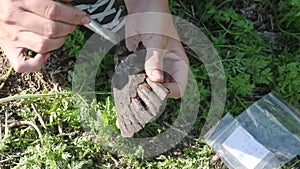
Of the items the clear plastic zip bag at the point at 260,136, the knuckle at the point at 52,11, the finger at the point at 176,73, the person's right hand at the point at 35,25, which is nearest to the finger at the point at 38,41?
the person's right hand at the point at 35,25

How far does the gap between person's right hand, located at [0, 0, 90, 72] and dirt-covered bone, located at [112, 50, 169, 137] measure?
284 millimetres

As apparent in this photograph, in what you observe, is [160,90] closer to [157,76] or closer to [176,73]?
[157,76]

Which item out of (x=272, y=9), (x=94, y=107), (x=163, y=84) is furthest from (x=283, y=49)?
(x=94, y=107)

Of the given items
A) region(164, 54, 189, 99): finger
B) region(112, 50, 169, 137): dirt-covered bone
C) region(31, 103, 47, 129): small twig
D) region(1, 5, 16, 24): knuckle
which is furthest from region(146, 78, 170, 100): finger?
region(31, 103, 47, 129): small twig

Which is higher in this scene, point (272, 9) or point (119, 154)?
point (272, 9)

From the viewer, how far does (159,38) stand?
6.25ft

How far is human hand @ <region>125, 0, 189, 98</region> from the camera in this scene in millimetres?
1901

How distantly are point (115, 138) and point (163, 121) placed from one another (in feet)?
0.73

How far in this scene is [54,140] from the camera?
223cm

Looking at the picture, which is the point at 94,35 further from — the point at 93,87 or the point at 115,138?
the point at 115,138

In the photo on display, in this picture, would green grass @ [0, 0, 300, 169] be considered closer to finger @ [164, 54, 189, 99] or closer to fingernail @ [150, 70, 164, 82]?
finger @ [164, 54, 189, 99]

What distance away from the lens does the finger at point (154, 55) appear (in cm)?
183

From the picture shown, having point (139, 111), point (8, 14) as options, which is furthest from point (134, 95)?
point (8, 14)

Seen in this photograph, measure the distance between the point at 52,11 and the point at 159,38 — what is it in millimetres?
412
